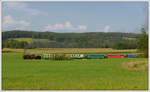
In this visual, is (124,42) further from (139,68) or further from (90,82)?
(90,82)

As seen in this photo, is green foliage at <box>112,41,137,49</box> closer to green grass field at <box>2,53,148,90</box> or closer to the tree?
the tree

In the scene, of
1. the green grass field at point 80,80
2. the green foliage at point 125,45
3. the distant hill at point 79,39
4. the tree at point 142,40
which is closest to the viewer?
the green grass field at point 80,80

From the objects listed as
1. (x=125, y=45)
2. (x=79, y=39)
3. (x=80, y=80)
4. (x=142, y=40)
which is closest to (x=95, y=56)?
(x=79, y=39)

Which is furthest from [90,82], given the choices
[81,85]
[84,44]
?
[84,44]

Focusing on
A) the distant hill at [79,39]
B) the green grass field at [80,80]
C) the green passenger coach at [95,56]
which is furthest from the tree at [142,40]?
the green grass field at [80,80]

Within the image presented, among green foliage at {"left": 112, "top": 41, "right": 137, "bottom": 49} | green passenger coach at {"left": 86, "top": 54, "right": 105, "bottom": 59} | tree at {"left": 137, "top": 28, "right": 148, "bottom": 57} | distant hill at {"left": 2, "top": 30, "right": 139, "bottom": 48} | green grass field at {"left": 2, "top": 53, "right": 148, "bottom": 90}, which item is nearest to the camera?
green grass field at {"left": 2, "top": 53, "right": 148, "bottom": 90}

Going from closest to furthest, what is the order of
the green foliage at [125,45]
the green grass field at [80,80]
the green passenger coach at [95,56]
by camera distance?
the green grass field at [80,80], the green passenger coach at [95,56], the green foliage at [125,45]

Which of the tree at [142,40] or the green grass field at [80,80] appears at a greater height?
the tree at [142,40]

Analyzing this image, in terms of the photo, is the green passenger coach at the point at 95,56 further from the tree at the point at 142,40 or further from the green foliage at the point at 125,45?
the tree at the point at 142,40

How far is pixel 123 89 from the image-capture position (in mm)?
7719

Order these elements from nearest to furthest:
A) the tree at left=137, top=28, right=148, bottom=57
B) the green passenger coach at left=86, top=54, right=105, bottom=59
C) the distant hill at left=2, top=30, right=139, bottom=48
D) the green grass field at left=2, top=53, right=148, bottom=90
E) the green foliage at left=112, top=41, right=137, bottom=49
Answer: the green grass field at left=2, top=53, right=148, bottom=90, the green passenger coach at left=86, top=54, right=105, bottom=59, the distant hill at left=2, top=30, right=139, bottom=48, the tree at left=137, top=28, right=148, bottom=57, the green foliage at left=112, top=41, right=137, bottom=49

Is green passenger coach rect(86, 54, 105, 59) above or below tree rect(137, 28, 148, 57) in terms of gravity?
below

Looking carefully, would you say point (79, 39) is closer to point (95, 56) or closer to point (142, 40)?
point (95, 56)

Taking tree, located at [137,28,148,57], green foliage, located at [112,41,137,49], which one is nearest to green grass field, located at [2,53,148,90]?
green foliage, located at [112,41,137,49]
